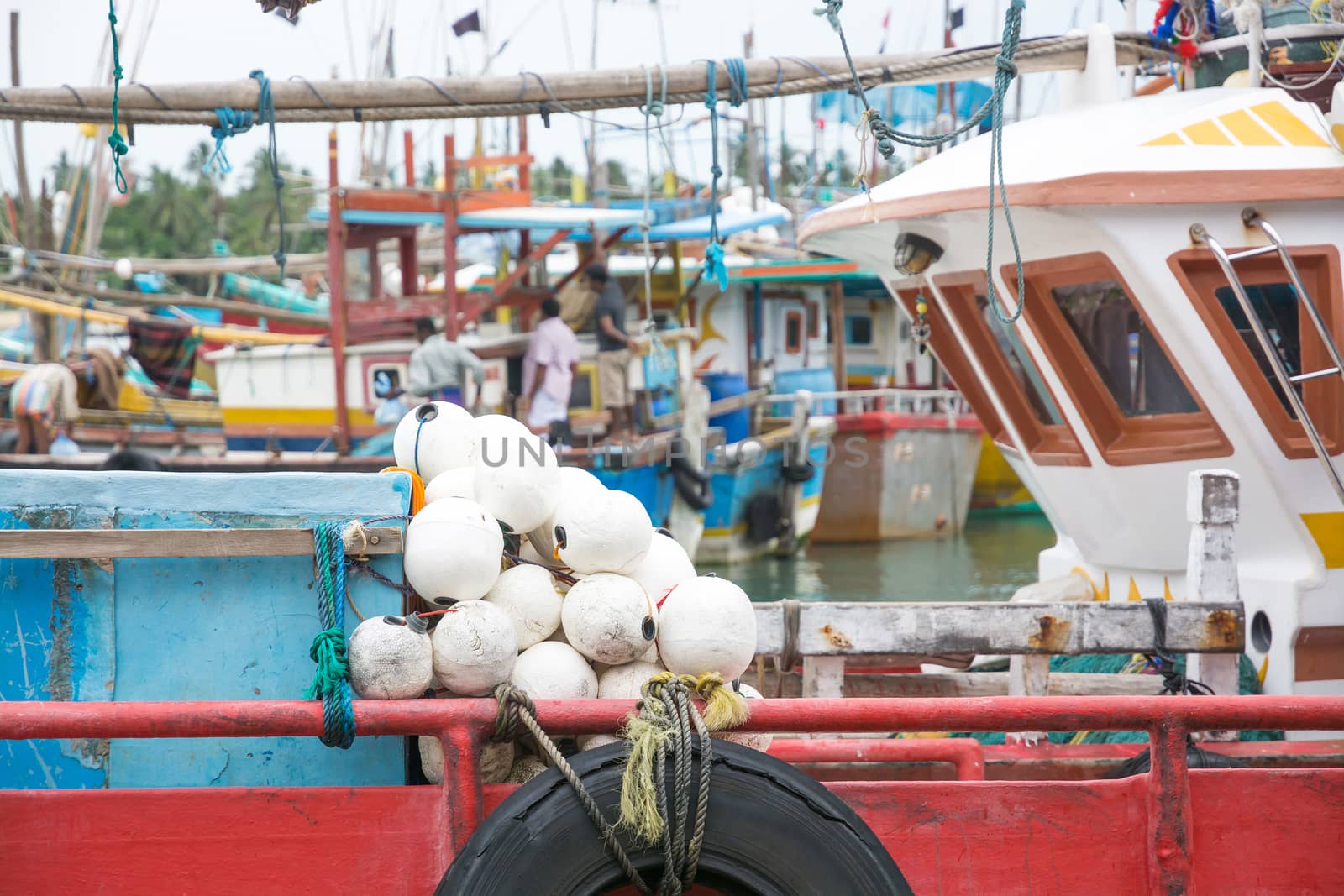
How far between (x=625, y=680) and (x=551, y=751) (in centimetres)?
38

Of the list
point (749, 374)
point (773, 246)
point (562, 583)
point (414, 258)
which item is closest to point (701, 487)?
point (414, 258)

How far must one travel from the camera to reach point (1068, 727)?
259cm

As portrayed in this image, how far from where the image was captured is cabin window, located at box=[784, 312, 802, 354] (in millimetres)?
22797

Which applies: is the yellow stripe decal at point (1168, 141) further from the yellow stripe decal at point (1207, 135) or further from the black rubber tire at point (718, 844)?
the black rubber tire at point (718, 844)

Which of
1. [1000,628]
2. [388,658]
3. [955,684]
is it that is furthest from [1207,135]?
[388,658]

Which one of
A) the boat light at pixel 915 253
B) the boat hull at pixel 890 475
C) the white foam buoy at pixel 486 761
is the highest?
the boat light at pixel 915 253

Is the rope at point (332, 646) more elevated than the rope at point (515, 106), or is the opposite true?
the rope at point (515, 106)

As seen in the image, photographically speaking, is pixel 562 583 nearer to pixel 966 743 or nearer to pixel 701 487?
pixel 966 743

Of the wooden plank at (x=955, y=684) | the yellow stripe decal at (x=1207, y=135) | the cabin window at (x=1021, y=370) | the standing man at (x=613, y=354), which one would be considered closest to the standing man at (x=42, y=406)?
the standing man at (x=613, y=354)

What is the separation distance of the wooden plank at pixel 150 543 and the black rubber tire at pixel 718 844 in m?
0.72

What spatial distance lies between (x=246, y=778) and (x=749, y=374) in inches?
780

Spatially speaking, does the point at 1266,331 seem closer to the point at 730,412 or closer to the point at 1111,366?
the point at 1111,366

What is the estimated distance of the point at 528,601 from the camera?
2725 mm

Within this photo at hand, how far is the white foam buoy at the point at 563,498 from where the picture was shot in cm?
283
